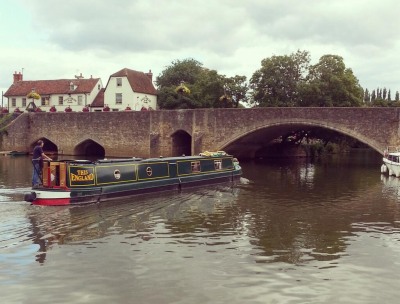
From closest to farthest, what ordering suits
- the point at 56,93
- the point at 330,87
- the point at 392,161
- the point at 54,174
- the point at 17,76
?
1. the point at 54,174
2. the point at 392,161
3. the point at 330,87
4. the point at 56,93
5. the point at 17,76

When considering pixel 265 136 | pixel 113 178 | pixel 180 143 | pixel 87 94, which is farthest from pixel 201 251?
pixel 87 94

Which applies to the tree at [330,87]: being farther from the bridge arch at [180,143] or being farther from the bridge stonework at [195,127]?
the bridge arch at [180,143]

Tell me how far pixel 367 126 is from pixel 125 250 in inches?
877

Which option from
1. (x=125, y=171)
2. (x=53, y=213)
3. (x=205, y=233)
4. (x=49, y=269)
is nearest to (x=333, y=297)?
(x=205, y=233)

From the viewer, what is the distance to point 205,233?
38.0 feet

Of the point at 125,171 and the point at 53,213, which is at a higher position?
the point at 125,171

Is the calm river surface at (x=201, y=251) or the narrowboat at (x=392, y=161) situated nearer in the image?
the calm river surface at (x=201, y=251)

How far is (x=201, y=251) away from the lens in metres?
9.88

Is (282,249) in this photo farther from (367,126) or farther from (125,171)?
(367,126)

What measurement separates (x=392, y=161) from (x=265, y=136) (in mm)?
12344

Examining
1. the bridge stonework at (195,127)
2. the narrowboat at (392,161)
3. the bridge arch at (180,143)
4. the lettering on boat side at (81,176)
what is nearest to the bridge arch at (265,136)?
the bridge stonework at (195,127)

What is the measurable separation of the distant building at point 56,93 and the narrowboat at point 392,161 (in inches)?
1284

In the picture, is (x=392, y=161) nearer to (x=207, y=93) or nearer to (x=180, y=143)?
(x=180, y=143)

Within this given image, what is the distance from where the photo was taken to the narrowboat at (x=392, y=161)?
975 inches
